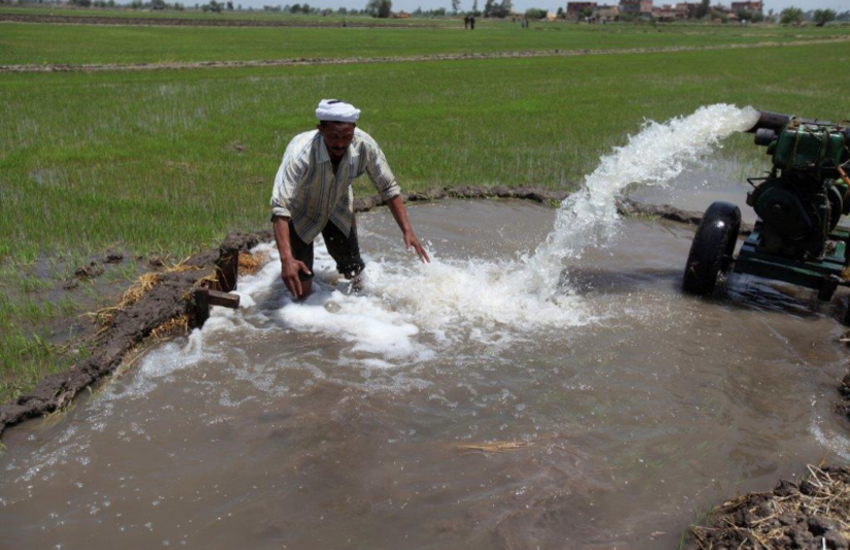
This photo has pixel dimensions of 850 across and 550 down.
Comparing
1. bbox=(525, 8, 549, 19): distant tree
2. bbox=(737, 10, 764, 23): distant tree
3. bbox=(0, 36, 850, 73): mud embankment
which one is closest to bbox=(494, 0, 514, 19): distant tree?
bbox=(525, 8, 549, 19): distant tree

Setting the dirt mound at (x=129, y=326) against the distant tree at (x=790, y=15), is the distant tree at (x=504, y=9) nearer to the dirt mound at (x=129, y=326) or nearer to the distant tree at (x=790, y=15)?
the distant tree at (x=790, y=15)

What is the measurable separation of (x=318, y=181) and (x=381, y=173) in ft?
1.39

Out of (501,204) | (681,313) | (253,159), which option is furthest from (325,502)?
(253,159)

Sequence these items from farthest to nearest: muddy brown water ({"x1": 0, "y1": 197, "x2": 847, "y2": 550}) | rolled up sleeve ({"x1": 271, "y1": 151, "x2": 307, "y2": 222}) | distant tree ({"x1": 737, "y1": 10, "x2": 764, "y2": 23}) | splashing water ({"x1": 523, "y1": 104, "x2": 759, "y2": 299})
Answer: distant tree ({"x1": 737, "y1": 10, "x2": 764, "y2": 23})
splashing water ({"x1": 523, "y1": 104, "x2": 759, "y2": 299})
rolled up sleeve ({"x1": 271, "y1": 151, "x2": 307, "y2": 222})
muddy brown water ({"x1": 0, "y1": 197, "x2": 847, "y2": 550})

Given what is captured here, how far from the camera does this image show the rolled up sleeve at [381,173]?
448 centimetres

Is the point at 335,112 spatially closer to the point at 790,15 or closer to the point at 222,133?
the point at 222,133

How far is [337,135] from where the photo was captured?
4023 millimetres

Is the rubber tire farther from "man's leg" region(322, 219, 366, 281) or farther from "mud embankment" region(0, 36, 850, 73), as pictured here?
"mud embankment" region(0, 36, 850, 73)

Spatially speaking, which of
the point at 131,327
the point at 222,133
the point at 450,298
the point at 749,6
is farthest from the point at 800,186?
the point at 749,6

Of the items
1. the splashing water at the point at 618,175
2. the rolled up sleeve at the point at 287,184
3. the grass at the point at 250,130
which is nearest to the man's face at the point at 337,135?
the rolled up sleeve at the point at 287,184

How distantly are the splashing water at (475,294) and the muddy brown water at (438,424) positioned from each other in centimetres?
2

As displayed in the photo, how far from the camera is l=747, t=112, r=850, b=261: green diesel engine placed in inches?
175

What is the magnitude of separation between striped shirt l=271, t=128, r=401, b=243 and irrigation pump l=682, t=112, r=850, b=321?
2.24 m

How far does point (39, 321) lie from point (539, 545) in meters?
3.40
